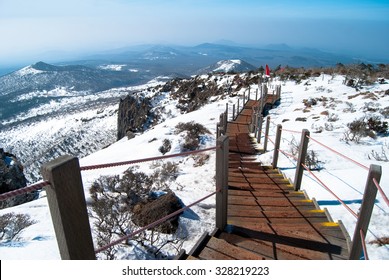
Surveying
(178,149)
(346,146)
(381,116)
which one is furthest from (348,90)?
(178,149)

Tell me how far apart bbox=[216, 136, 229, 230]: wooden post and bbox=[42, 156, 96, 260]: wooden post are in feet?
6.25

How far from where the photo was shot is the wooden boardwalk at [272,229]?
319 centimetres

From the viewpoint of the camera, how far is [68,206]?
177cm

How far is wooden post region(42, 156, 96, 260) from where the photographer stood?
65.9 inches

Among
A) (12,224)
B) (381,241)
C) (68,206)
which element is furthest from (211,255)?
(12,224)

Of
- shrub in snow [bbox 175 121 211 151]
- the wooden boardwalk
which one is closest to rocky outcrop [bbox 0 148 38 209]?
shrub in snow [bbox 175 121 211 151]

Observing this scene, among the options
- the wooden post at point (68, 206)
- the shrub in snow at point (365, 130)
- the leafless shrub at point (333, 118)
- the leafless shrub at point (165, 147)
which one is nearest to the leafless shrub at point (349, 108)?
the leafless shrub at point (333, 118)

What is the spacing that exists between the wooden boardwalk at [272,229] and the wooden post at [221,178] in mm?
195

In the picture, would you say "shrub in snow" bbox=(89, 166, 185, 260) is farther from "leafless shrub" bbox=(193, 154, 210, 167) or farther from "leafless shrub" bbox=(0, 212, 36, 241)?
"leafless shrub" bbox=(193, 154, 210, 167)

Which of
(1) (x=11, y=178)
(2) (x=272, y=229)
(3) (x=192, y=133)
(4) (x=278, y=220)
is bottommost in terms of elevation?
(1) (x=11, y=178)

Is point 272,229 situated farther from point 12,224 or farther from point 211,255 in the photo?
point 12,224

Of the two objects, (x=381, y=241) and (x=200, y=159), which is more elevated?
(x=381, y=241)

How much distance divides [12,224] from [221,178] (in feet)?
17.0

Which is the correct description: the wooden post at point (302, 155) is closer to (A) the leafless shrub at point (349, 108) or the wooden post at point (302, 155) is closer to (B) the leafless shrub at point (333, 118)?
(B) the leafless shrub at point (333, 118)
